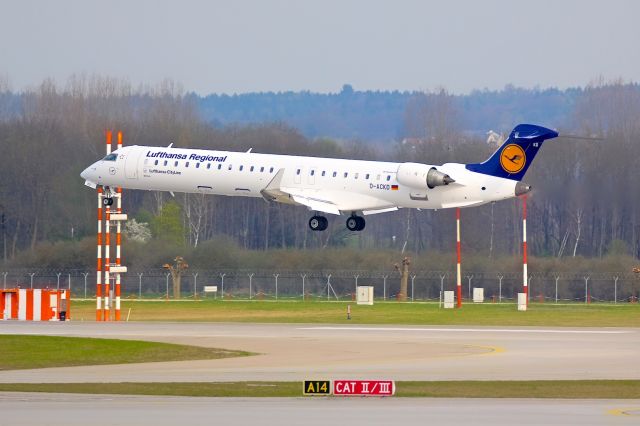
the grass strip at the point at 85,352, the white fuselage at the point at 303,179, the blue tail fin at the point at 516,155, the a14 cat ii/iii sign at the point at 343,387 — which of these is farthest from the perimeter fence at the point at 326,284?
the a14 cat ii/iii sign at the point at 343,387

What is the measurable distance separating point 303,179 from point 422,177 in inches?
253

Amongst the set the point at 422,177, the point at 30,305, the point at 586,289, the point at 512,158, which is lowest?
the point at 30,305

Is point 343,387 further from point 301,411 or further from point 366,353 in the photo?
point 366,353

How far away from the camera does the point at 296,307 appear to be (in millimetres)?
81625

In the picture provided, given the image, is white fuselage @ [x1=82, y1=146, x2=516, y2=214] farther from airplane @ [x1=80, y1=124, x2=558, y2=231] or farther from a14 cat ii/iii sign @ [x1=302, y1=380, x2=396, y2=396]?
a14 cat ii/iii sign @ [x1=302, y1=380, x2=396, y2=396]

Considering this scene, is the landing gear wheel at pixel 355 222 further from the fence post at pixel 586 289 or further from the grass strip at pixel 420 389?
the grass strip at pixel 420 389

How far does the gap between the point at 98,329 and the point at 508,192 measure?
2082 cm

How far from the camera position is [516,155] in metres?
70.1

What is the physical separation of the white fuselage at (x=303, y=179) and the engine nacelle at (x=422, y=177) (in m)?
0.27

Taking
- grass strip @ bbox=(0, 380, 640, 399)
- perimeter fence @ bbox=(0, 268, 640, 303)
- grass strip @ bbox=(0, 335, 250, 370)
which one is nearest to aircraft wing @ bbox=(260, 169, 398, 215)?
grass strip @ bbox=(0, 335, 250, 370)

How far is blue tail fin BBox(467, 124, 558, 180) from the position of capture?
6981 cm

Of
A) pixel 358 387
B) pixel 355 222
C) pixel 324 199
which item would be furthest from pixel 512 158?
pixel 358 387

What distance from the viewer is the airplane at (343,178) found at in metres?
69.2

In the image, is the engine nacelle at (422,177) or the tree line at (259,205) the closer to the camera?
the engine nacelle at (422,177)
